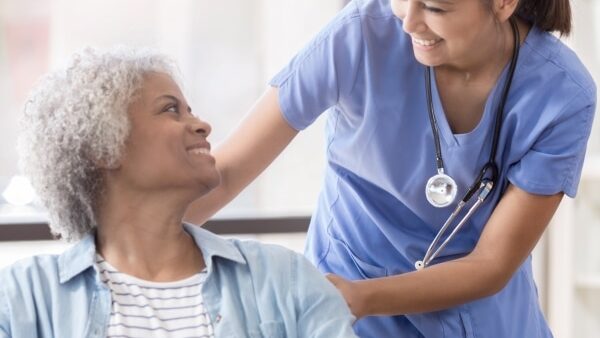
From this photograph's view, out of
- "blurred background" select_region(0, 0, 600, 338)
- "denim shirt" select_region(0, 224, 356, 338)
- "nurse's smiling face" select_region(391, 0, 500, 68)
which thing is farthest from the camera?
"blurred background" select_region(0, 0, 600, 338)

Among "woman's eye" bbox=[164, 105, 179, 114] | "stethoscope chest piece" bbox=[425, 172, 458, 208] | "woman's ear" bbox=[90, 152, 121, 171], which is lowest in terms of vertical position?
"stethoscope chest piece" bbox=[425, 172, 458, 208]

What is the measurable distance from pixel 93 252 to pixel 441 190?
639mm

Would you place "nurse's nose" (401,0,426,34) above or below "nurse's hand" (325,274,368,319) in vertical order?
above

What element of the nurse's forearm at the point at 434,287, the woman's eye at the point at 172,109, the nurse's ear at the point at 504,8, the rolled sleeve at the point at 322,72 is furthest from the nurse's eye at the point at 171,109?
the nurse's ear at the point at 504,8

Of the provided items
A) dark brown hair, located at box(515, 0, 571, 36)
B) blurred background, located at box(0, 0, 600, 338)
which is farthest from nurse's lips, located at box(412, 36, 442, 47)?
blurred background, located at box(0, 0, 600, 338)

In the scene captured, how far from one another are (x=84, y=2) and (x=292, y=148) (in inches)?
31.7

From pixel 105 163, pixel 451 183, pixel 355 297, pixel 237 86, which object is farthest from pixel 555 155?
pixel 237 86

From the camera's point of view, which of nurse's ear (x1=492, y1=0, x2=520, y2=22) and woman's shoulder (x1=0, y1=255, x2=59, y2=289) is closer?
woman's shoulder (x1=0, y1=255, x2=59, y2=289)

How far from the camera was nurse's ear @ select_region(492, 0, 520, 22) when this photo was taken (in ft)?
5.61

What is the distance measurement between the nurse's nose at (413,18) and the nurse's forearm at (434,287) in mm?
441

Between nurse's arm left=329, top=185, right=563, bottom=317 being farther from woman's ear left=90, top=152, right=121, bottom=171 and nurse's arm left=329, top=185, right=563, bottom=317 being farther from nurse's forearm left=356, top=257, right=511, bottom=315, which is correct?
woman's ear left=90, top=152, right=121, bottom=171

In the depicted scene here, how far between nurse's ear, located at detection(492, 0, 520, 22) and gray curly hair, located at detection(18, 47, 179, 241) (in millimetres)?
603

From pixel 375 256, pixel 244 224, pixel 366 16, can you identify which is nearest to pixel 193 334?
pixel 375 256

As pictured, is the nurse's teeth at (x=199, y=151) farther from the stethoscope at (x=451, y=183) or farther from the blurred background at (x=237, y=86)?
the blurred background at (x=237, y=86)
